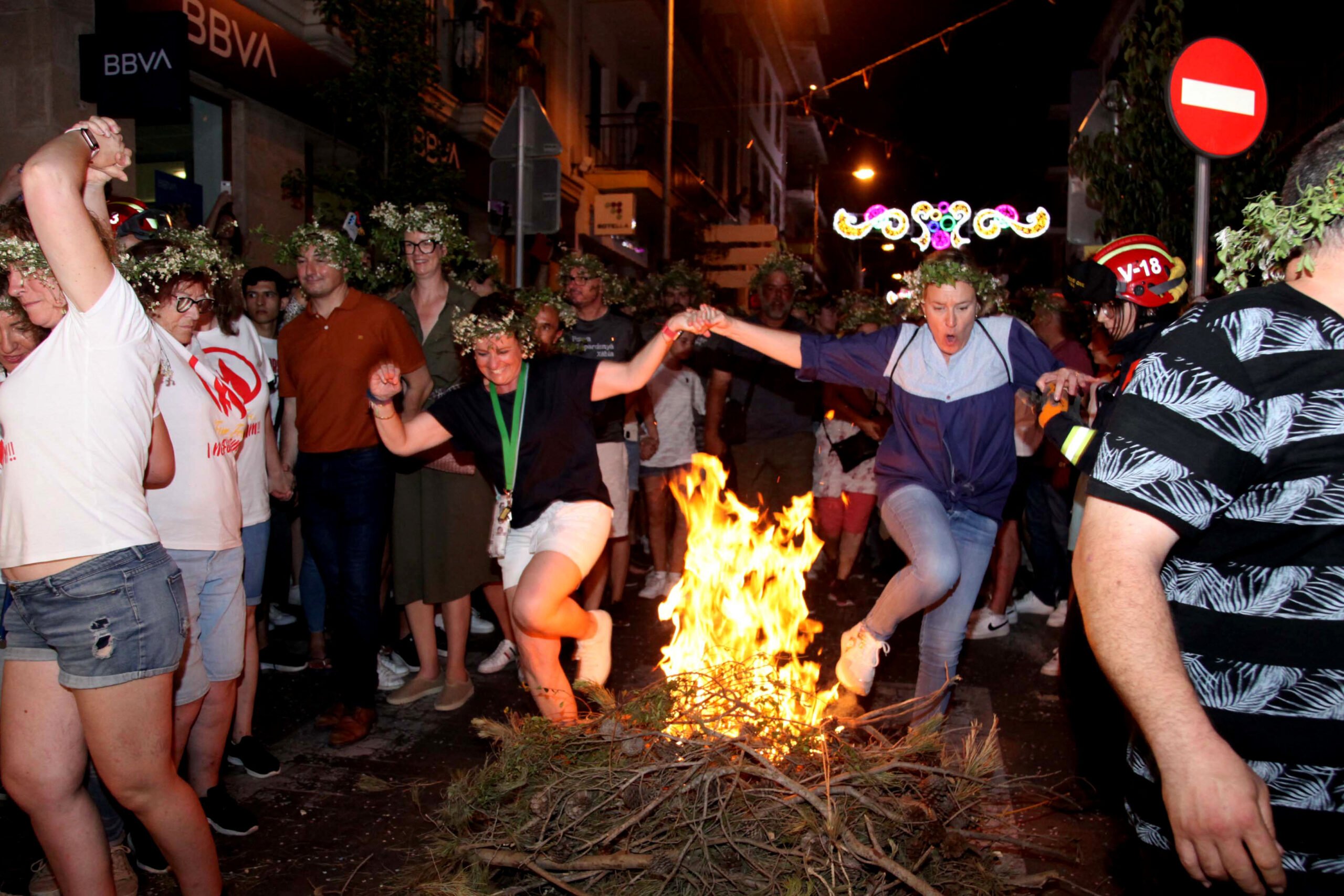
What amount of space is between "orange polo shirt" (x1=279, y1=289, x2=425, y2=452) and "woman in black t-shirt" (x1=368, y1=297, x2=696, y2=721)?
385 mm

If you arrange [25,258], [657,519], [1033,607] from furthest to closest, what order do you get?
[657,519], [1033,607], [25,258]

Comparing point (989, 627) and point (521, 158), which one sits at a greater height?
point (521, 158)

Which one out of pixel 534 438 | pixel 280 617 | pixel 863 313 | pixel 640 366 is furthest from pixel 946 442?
pixel 280 617

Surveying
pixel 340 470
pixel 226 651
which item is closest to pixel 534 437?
pixel 340 470

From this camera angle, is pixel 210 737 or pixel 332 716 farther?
pixel 332 716

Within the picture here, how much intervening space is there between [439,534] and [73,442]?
2.98 m

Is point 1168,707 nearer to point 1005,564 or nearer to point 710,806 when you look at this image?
point 710,806

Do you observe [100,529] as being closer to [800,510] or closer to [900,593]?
[900,593]

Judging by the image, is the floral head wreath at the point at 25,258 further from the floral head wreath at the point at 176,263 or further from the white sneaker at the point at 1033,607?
the white sneaker at the point at 1033,607

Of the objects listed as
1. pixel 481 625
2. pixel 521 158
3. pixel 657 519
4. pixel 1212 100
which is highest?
pixel 521 158

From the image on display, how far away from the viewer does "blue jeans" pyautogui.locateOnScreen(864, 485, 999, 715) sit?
181 inches

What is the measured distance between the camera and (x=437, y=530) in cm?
578

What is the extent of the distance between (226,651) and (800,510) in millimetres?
3631

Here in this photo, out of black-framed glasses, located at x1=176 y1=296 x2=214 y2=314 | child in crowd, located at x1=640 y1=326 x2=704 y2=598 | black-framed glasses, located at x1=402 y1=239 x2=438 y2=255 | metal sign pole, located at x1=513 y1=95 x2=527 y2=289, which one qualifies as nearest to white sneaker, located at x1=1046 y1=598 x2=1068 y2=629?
child in crowd, located at x1=640 y1=326 x2=704 y2=598
